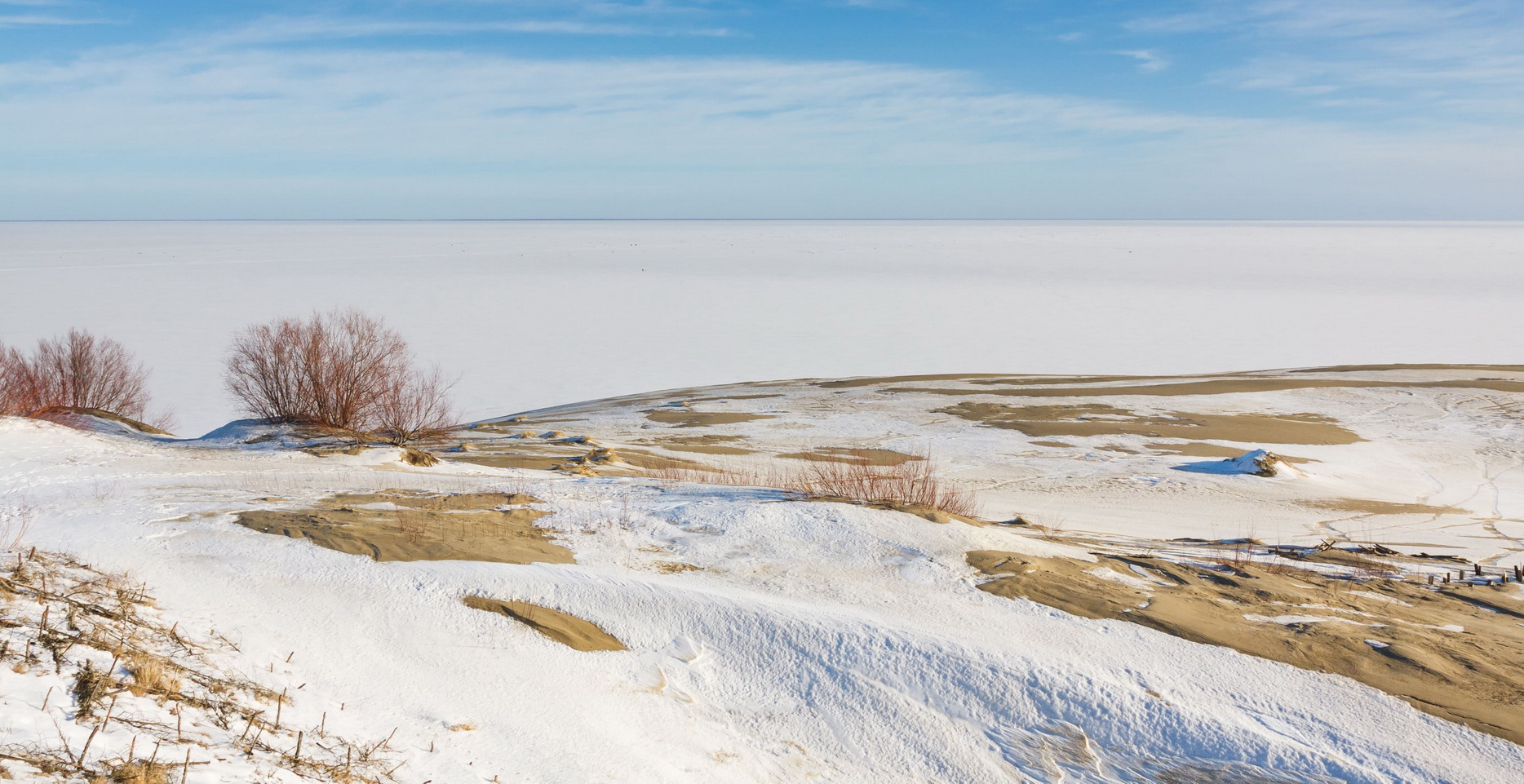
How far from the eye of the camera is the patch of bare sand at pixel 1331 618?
5.72 meters

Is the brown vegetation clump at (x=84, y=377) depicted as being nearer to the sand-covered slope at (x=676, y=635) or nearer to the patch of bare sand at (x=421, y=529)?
the sand-covered slope at (x=676, y=635)

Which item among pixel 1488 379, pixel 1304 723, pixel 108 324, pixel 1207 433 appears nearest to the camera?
pixel 1304 723

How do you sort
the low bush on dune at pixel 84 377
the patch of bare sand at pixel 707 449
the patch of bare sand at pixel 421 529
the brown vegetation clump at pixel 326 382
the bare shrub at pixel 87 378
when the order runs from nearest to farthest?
the patch of bare sand at pixel 421 529
the patch of bare sand at pixel 707 449
the brown vegetation clump at pixel 326 382
the low bush on dune at pixel 84 377
the bare shrub at pixel 87 378

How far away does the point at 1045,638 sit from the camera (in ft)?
20.1

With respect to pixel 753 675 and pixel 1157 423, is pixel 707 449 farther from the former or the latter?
pixel 753 675

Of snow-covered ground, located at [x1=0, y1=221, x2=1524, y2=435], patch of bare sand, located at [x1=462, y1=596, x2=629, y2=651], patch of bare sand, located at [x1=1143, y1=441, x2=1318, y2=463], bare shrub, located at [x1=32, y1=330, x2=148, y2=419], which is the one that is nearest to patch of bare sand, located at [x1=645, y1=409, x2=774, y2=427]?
patch of bare sand, located at [x1=1143, y1=441, x2=1318, y2=463]

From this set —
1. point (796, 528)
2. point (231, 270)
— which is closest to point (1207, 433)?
point (796, 528)

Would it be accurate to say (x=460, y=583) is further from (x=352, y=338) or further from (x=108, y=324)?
(x=108, y=324)

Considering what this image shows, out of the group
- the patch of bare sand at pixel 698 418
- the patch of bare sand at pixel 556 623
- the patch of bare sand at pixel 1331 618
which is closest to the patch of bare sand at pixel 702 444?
the patch of bare sand at pixel 698 418

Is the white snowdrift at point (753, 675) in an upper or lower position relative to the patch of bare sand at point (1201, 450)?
lower

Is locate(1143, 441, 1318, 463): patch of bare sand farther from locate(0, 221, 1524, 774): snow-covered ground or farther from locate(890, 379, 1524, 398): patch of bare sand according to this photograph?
locate(890, 379, 1524, 398): patch of bare sand

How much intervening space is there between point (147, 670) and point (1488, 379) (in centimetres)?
2915

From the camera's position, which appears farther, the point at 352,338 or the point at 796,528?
the point at 352,338

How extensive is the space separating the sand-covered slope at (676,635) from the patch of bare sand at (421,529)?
40mm
